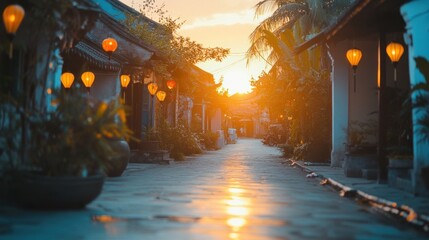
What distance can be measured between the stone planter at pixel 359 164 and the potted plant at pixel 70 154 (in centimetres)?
774

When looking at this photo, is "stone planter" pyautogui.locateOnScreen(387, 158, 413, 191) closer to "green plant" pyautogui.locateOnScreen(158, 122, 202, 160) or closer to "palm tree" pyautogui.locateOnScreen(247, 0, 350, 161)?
"palm tree" pyautogui.locateOnScreen(247, 0, 350, 161)

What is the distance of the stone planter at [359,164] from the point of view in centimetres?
1327

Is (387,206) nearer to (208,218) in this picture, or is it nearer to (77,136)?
(208,218)

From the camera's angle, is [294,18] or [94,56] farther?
[294,18]

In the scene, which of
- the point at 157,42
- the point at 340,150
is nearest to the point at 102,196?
the point at 340,150

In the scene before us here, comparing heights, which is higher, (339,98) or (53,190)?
(339,98)

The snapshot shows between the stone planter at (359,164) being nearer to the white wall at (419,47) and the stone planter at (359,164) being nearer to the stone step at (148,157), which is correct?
the white wall at (419,47)

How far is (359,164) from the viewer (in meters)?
13.3

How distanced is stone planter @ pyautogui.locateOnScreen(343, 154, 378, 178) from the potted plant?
774 cm

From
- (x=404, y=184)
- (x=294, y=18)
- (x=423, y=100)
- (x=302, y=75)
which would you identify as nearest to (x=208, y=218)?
(x=423, y=100)

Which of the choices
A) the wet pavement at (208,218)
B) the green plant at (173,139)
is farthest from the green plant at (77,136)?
the green plant at (173,139)

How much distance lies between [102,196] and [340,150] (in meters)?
9.81

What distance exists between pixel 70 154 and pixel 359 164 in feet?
27.5

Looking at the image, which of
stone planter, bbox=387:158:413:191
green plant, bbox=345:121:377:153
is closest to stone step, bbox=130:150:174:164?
green plant, bbox=345:121:377:153
